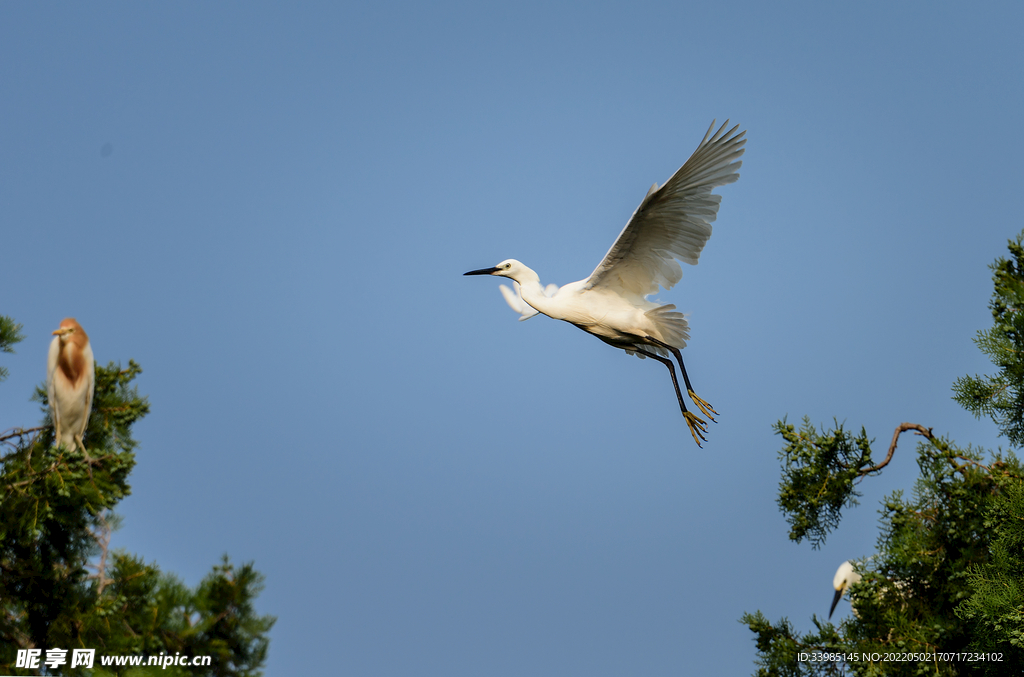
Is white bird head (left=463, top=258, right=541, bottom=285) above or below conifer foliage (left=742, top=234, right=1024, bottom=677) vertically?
above

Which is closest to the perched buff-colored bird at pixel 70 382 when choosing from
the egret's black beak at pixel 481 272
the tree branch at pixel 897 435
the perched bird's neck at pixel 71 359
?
the perched bird's neck at pixel 71 359

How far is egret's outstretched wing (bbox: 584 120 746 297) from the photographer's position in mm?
4039

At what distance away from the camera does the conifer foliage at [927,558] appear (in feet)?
10.3

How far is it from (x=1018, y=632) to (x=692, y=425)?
181cm

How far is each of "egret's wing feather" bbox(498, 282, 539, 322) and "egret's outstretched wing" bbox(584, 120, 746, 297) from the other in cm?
89

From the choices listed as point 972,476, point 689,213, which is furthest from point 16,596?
point 972,476

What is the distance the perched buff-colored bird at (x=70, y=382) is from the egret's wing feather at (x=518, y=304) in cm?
279

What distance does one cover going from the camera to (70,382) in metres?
5.10

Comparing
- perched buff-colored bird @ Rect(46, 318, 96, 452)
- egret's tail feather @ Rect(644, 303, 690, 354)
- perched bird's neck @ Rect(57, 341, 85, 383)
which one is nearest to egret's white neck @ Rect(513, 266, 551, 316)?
egret's tail feather @ Rect(644, 303, 690, 354)

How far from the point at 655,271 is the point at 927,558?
2063 mm

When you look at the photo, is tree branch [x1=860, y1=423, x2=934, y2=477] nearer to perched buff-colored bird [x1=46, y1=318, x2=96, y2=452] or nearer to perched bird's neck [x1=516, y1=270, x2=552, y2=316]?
perched bird's neck [x1=516, y1=270, x2=552, y2=316]

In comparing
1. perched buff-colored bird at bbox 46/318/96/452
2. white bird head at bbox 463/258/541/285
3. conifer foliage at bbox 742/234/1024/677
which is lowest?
conifer foliage at bbox 742/234/1024/677

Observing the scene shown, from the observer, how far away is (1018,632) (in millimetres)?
2834

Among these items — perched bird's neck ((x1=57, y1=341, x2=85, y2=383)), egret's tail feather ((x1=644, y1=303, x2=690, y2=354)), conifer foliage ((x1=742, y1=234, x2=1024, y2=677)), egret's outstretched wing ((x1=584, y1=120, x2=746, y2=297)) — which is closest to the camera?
conifer foliage ((x1=742, y1=234, x2=1024, y2=677))
